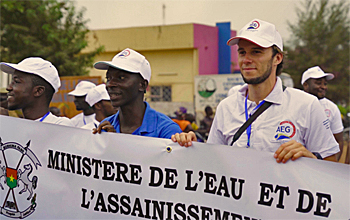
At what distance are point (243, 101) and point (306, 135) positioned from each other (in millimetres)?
489

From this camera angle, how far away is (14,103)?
10.7ft

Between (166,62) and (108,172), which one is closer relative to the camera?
(108,172)

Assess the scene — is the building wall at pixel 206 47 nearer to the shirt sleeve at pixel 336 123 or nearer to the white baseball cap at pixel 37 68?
the shirt sleeve at pixel 336 123

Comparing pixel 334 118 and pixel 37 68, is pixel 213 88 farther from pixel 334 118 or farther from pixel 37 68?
pixel 37 68

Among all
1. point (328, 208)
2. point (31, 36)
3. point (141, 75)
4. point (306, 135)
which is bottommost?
point (328, 208)

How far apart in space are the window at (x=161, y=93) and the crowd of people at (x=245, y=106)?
21.4m

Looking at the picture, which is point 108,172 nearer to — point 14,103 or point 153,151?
point 153,151

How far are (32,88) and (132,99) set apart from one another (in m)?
0.92

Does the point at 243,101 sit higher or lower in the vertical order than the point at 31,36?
lower

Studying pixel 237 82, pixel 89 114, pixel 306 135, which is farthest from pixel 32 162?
pixel 237 82

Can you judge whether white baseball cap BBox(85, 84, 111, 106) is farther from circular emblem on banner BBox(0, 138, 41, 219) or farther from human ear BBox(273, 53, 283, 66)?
human ear BBox(273, 53, 283, 66)

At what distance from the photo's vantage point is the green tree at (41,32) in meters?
15.7

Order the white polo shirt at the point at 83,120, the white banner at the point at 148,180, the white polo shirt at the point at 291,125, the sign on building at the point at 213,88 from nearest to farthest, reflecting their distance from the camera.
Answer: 1. the white banner at the point at 148,180
2. the white polo shirt at the point at 291,125
3. the white polo shirt at the point at 83,120
4. the sign on building at the point at 213,88

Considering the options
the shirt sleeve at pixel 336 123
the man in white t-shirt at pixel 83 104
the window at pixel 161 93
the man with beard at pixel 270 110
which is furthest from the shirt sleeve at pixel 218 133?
the window at pixel 161 93
